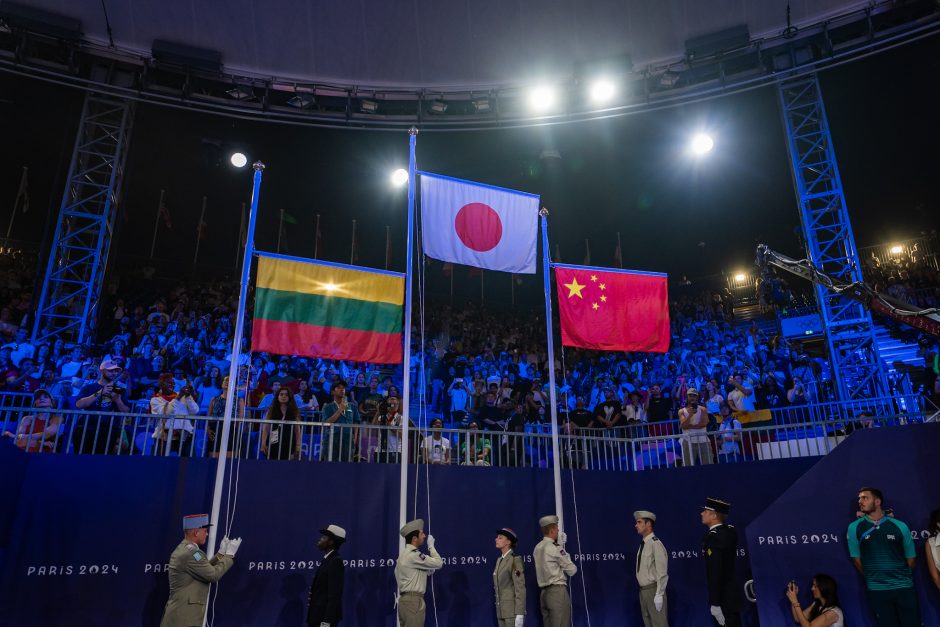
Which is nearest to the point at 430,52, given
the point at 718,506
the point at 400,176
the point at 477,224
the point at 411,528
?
the point at 400,176

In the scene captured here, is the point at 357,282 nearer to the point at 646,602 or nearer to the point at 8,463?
the point at 8,463

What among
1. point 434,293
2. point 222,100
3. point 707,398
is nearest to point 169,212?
point 222,100

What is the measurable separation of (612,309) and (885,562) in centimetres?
471

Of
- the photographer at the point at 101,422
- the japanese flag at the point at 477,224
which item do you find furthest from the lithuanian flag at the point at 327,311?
the photographer at the point at 101,422

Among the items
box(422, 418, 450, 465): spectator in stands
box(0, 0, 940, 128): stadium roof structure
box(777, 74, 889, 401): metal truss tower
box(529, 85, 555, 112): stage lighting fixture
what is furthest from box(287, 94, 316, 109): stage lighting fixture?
box(777, 74, 889, 401): metal truss tower

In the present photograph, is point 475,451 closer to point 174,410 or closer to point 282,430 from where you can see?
point 282,430

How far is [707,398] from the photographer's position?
571 inches

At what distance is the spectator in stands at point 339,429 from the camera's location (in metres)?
10.1

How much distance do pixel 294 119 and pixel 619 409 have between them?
10.7 m

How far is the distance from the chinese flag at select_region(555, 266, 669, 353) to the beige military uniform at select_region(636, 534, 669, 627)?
283 centimetres

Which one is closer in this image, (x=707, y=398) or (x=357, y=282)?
(x=357, y=282)

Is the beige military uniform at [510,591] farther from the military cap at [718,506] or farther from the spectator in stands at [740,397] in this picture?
the spectator in stands at [740,397]

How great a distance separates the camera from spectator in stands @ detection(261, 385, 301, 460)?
9.86 meters

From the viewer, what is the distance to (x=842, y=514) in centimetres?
891
